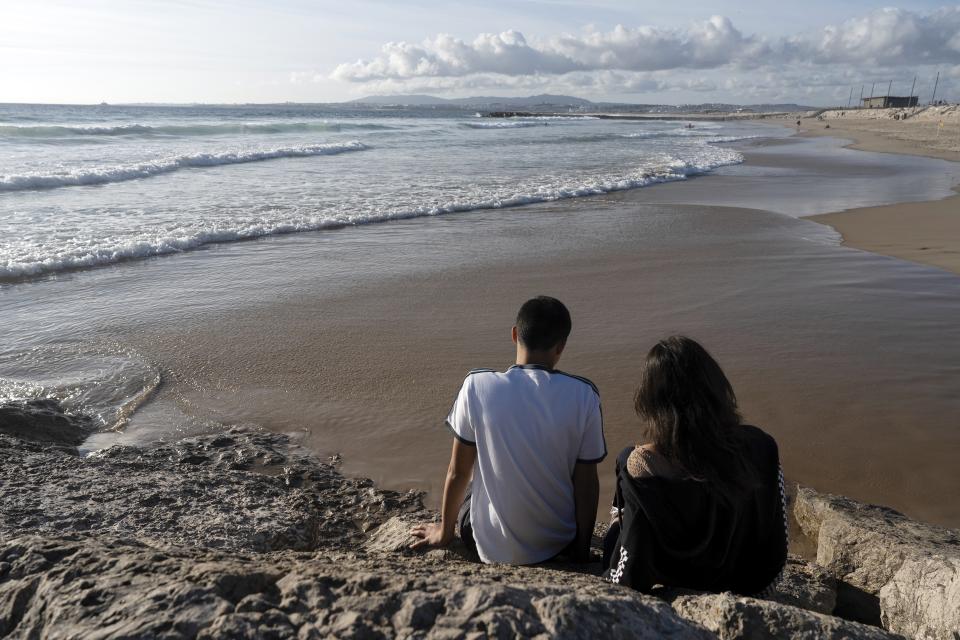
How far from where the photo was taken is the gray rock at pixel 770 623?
1.90m

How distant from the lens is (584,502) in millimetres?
2717

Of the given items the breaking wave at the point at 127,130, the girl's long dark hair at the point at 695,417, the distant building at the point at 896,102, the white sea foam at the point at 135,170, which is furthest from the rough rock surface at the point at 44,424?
the distant building at the point at 896,102

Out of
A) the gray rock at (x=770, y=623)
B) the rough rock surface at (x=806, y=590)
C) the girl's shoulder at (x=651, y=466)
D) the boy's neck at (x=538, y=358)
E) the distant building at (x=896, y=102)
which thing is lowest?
the distant building at (x=896, y=102)

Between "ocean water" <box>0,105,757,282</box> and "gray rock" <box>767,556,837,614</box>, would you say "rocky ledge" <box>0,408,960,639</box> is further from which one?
"ocean water" <box>0,105,757,282</box>

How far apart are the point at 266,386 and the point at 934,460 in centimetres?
472

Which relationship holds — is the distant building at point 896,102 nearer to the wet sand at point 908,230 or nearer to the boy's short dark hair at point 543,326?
the wet sand at point 908,230

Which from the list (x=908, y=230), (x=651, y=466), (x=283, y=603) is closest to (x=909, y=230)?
(x=908, y=230)

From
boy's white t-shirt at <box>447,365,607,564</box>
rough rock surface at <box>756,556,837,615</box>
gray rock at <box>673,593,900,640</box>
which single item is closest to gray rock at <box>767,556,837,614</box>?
rough rock surface at <box>756,556,837,615</box>

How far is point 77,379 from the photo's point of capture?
17.4ft

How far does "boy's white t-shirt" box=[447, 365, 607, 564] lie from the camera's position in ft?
8.45

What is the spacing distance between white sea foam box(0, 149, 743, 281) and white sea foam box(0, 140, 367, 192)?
751 centimetres

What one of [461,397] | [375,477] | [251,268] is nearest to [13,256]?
[251,268]

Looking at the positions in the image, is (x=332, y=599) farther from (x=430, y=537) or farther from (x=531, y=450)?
(x=430, y=537)

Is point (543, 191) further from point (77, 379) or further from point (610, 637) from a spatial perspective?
point (610, 637)
